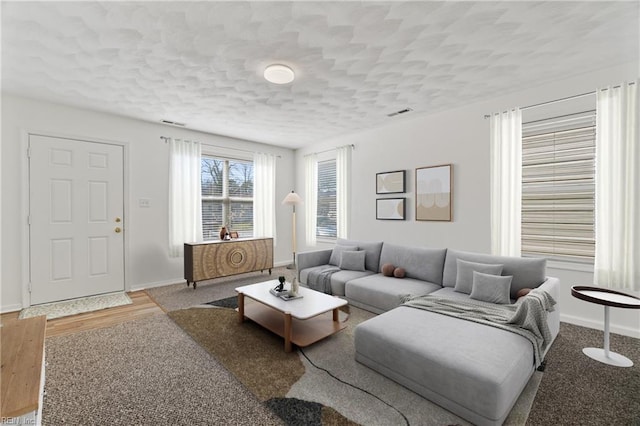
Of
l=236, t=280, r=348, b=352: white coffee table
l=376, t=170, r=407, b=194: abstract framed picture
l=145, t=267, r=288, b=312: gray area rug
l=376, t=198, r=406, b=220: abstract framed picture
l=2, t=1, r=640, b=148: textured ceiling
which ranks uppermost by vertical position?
l=2, t=1, r=640, b=148: textured ceiling

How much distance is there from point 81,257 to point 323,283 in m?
3.34

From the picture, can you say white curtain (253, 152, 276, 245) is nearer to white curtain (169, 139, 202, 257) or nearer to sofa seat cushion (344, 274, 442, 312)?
white curtain (169, 139, 202, 257)

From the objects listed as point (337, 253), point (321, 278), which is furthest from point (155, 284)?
point (337, 253)

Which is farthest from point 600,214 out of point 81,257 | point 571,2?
point 81,257

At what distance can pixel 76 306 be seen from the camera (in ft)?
11.6

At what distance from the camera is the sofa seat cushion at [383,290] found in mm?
2994

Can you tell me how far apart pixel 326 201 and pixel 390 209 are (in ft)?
5.08

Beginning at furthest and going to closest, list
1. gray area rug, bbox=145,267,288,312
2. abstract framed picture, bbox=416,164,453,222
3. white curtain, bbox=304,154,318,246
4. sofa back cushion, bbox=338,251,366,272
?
white curtain, bbox=304,154,318,246, sofa back cushion, bbox=338,251,366,272, abstract framed picture, bbox=416,164,453,222, gray area rug, bbox=145,267,288,312

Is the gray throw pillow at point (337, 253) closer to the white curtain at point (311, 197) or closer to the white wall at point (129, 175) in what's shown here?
the white curtain at point (311, 197)

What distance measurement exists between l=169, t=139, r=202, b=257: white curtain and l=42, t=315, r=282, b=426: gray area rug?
204 centimetres

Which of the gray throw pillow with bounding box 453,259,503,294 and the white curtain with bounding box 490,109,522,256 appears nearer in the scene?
the gray throw pillow with bounding box 453,259,503,294

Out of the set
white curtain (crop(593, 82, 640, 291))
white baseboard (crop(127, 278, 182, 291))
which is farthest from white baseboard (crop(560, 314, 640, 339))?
white baseboard (crop(127, 278, 182, 291))

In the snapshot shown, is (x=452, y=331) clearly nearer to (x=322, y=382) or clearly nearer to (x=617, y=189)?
(x=322, y=382)

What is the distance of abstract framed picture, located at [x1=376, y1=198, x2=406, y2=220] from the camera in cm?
436
